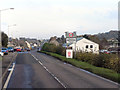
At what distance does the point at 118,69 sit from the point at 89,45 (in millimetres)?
58389

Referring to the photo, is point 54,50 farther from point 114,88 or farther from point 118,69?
point 114,88

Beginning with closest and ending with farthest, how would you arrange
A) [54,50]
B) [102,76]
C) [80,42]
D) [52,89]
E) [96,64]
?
[52,89], [102,76], [96,64], [54,50], [80,42]

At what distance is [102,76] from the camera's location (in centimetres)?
1548

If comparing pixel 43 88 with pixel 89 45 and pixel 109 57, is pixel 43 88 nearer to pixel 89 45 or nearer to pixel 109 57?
pixel 109 57

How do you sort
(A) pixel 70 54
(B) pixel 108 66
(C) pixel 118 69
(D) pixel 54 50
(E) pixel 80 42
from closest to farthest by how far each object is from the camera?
1. (C) pixel 118 69
2. (B) pixel 108 66
3. (A) pixel 70 54
4. (D) pixel 54 50
5. (E) pixel 80 42

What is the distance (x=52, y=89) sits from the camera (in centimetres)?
1071

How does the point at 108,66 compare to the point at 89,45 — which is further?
the point at 89,45

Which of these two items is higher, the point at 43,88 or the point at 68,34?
the point at 68,34

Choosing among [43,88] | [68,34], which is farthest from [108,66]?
[68,34]

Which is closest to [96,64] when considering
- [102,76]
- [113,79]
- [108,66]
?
[108,66]

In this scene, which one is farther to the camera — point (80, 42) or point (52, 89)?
point (80, 42)

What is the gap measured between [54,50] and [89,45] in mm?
27893

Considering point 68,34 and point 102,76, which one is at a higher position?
point 68,34

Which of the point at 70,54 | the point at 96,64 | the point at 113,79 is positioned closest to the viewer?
the point at 113,79
